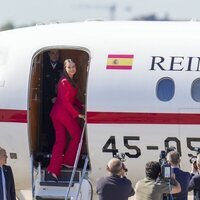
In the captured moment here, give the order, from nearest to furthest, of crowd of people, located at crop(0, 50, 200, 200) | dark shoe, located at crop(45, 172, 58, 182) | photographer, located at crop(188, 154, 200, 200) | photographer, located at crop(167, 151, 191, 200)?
crowd of people, located at crop(0, 50, 200, 200) → photographer, located at crop(188, 154, 200, 200) → photographer, located at crop(167, 151, 191, 200) → dark shoe, located at crop(45, 172, 58, 182)

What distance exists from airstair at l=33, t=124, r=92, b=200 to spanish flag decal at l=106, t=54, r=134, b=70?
49.2 inches

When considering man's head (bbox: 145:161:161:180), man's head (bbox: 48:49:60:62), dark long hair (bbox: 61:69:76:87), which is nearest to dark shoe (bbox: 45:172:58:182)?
dark long hair (bbox: 61:69:76:87)

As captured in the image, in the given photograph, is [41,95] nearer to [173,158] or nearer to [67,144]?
[67,144]

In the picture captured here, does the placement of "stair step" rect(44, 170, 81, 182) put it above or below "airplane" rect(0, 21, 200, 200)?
below

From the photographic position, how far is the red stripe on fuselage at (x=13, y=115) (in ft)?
49.5

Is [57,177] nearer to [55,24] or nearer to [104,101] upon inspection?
[104,101]

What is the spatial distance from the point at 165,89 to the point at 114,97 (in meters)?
0.82

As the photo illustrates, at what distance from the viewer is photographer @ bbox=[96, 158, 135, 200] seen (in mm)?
12008

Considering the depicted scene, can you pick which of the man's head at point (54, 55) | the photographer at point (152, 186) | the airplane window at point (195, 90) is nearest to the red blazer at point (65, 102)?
the man's head at point (54, 55)

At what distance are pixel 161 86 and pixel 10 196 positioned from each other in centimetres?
321

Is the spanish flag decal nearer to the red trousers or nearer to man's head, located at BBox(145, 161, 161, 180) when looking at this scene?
the red trousers

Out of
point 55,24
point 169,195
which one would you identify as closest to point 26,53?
point 55,24

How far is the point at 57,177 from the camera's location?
1527 cm

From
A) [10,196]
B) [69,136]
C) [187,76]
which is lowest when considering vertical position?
[10,196]
